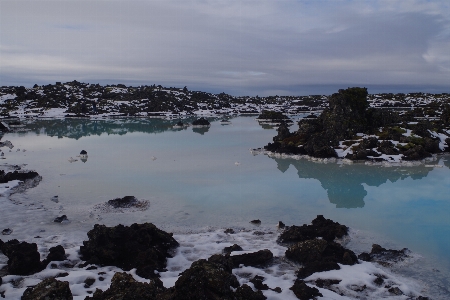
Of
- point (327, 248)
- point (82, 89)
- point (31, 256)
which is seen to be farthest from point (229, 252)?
point (82, 89)

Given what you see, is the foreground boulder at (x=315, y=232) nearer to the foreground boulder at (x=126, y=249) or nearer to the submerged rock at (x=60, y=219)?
the foreground boulder at (x=126, y=249)

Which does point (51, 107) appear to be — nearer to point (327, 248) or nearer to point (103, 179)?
point (103, 179)

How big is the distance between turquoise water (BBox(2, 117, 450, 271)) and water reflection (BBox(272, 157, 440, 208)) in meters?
0.07

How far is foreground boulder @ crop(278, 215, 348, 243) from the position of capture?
1429 centimetres

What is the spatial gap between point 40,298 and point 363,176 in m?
24.1

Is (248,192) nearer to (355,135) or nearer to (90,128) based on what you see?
(355,135)

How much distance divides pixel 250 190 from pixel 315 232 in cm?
777

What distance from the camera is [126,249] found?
12.4 meters

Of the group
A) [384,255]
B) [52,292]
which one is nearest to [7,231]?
[52,292]

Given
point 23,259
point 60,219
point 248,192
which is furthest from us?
point 248,192

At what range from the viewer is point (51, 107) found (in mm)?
102312

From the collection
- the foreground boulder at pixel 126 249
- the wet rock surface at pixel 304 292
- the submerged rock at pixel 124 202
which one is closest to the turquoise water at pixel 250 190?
the submerged rock at pixel 124 202

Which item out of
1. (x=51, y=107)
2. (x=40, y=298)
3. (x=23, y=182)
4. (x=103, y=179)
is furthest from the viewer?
(x=51, y=107)

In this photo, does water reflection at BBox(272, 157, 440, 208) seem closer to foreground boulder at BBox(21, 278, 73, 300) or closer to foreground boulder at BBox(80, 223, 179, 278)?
foreground boulder at BBox(80, 223, 179, 278)
